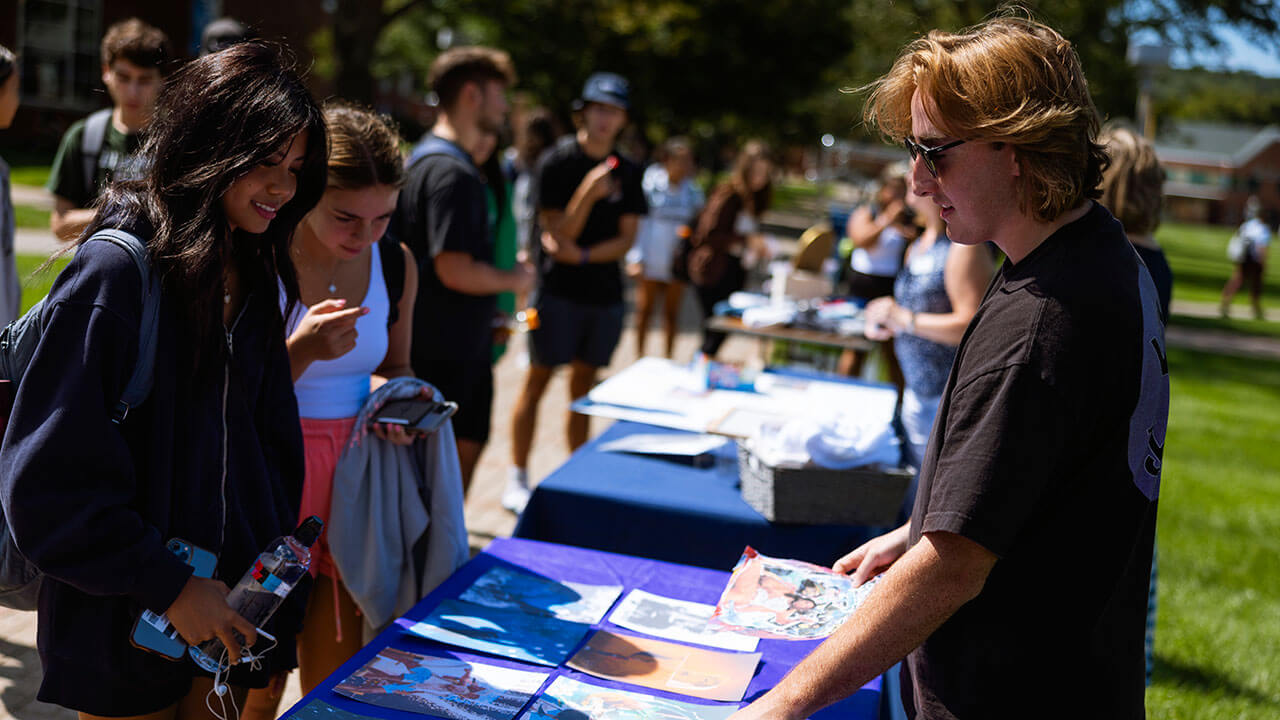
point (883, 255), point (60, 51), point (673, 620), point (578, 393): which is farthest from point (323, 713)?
point (60, 51)

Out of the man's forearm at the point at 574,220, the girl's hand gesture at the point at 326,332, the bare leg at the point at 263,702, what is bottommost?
the bare leg at the point at 263,702

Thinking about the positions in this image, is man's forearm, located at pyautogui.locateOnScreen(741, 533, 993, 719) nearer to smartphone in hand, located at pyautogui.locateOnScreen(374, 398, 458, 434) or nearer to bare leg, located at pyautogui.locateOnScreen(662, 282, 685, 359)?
smartphone in hand, located at pyautogui.locateOnScreen(374, 398, 458, 434)

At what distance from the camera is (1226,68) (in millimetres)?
25141

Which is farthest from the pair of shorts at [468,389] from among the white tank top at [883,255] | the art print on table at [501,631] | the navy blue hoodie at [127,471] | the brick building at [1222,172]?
the brick building at [1222,172]

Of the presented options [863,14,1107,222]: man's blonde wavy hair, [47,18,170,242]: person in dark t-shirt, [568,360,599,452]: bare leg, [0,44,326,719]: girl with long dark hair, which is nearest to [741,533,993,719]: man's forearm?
[863,14,1107,222]: man's blonde wavy hair

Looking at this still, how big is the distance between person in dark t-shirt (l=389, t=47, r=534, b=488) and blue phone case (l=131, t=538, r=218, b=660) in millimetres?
2161

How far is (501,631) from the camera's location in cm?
206

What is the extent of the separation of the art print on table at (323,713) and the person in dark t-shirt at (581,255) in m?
3.51

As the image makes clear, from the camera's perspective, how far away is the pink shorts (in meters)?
2.45

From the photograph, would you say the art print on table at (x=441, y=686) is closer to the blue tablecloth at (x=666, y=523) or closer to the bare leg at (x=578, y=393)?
the blue tablecloth at (x=666, y=523)

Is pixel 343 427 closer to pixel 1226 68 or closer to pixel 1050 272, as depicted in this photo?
pixel 1050 272

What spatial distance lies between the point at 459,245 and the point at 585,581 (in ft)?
5.58

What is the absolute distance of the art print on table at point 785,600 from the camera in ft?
6.05

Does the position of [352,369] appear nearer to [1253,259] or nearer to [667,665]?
[667,665]
